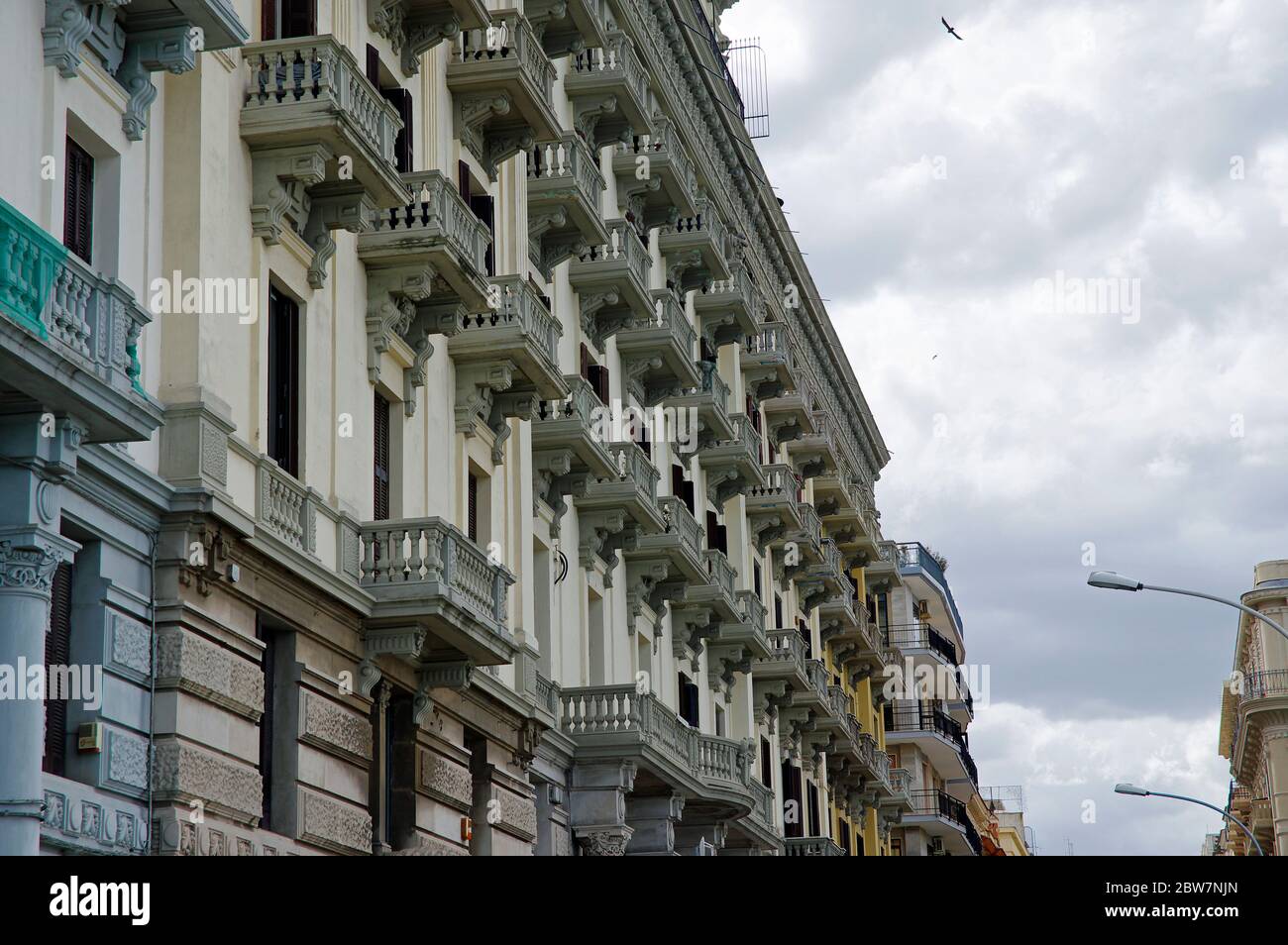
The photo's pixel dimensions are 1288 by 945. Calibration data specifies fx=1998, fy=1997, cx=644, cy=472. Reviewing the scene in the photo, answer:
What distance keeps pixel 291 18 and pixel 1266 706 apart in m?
57.2

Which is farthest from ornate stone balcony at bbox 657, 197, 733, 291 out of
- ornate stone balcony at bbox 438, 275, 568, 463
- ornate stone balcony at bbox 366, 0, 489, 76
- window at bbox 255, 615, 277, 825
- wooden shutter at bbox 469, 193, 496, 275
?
window at bbox 255, 615, 277, 825

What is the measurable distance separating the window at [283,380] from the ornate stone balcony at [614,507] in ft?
38.3

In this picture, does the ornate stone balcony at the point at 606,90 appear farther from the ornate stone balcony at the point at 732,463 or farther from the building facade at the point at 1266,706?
the building facade at the point at 1266,706

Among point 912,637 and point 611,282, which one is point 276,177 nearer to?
point 611,282

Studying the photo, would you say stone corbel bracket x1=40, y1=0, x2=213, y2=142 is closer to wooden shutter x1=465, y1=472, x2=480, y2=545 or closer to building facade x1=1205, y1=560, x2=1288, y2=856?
wooden shutter x1=465, y1=472, x2=480, y2=545

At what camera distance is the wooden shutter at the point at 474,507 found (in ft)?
91.7

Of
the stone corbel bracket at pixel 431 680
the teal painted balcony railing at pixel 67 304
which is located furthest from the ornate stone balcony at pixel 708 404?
the teal painted balcony railing at pixel 67 304

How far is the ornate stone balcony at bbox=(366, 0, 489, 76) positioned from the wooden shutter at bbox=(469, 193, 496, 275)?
269 centimetres

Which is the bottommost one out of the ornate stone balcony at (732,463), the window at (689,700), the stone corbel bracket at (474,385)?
the window at (689,700)

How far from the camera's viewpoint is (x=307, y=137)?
2106cm

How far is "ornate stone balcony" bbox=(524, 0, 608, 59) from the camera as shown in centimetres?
3241

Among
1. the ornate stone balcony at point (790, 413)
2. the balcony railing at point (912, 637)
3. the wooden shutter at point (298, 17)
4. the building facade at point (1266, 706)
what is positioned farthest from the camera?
the balcony railing at point (912, 637)

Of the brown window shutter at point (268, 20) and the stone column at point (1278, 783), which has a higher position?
the brown window shutter at point (268, 20)
